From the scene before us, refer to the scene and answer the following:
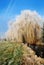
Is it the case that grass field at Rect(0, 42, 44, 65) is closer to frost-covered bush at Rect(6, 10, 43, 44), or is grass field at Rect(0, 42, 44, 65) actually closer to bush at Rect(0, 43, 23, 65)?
bush at Rect(0, 43, 23, 65)

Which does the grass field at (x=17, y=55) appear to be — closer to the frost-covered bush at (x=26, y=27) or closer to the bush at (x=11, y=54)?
the bush at (x=11, y=54)

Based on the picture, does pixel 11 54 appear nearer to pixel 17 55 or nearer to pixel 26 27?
pixel 17 55

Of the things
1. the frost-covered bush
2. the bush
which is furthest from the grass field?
the frost-covered bush

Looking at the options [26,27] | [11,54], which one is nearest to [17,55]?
[11,54]

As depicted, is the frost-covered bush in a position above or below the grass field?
above

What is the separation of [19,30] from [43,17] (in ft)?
1.47

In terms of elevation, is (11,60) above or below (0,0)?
below

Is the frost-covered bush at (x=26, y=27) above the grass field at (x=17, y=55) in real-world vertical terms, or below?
above

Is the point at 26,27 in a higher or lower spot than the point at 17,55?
higher

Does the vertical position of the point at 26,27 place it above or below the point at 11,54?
above

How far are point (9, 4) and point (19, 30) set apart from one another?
0.45m

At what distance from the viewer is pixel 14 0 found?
51.1 ft

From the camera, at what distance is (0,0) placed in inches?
615

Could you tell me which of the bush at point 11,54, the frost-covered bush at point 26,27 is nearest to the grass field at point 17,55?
the bush at point 11,54
